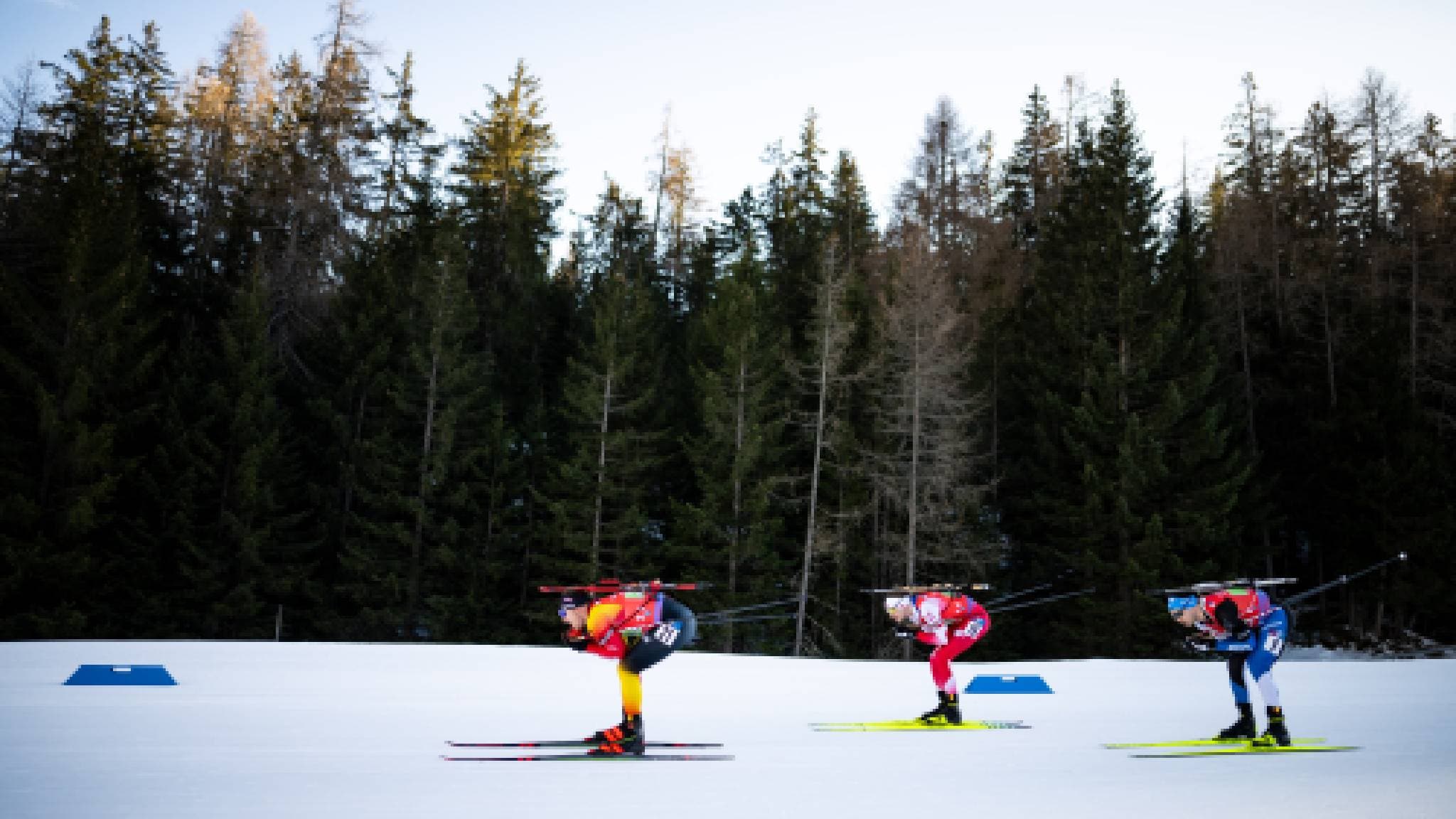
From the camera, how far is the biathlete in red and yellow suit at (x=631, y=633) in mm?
8094

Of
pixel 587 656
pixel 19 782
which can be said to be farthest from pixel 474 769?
pixel 587 656

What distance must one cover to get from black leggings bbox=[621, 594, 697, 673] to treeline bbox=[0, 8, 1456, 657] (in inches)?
766

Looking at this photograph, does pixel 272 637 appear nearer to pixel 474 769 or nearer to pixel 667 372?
pixel 667 372

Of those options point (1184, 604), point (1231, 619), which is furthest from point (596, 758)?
point (1184, 604)

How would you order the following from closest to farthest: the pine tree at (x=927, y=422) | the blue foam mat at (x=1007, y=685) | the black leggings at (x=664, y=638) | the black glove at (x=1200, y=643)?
1. the black leggings at (x=664, y=638)
2. the black glove at (x=1200, y=643)
3. the blue foam mat at (x=1007, y=685)
4. the pine tree at (x=927, y=422)

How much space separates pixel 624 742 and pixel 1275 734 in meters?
5.90

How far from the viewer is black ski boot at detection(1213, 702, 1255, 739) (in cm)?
925

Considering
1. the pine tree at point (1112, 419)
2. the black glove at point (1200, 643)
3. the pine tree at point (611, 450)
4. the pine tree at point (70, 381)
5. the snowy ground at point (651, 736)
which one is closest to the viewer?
the snowy ground at point (651, 736)

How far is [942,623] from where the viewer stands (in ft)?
36.8

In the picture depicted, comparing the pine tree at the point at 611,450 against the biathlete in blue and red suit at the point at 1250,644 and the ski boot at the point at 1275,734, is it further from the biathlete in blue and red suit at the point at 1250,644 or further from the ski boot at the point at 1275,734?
the ski boot at the point at 1275,734

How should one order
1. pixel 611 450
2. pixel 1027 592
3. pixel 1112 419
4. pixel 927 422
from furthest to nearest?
pixel 611 450
pixel 927 422
pixel 1112 419
pixel 1027 592

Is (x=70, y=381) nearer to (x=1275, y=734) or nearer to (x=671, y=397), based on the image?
(x=671, y=397)

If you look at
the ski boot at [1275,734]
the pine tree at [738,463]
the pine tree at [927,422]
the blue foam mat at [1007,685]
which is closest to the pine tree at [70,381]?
the pine tree at [738,463]

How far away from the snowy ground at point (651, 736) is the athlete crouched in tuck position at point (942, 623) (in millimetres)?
1000
